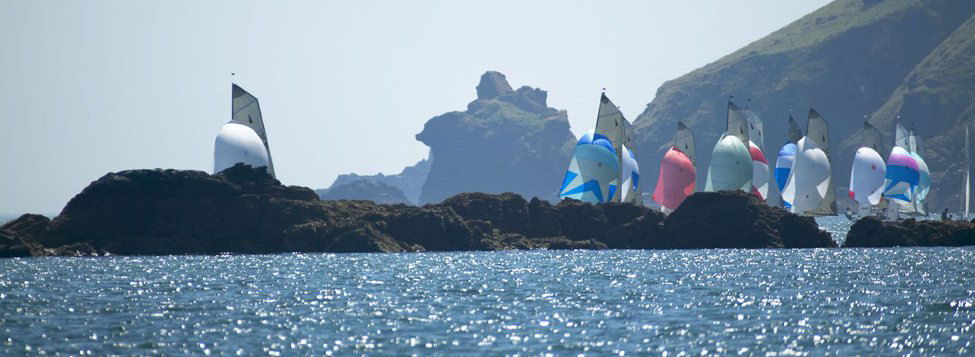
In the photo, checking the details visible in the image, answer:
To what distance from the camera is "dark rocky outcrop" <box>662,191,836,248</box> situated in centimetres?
10481

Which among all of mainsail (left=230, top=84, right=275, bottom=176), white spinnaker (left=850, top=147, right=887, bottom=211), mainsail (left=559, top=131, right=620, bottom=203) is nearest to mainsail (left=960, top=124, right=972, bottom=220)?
white spinnaker (left=850, top=147, right=887, bottom=211)

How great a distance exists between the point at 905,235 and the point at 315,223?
1696 inches

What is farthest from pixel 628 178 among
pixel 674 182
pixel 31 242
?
pixel 31 242

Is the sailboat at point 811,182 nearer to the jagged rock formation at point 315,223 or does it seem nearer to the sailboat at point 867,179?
the sailboat at point 867,179

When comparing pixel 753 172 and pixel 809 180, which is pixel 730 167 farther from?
pixel 809 180

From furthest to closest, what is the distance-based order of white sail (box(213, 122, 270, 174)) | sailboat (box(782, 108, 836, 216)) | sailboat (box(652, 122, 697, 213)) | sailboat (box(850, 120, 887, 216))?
sailboat (box(850, 120, 887, 216)) < sailboat (box(782, 108, 836, 216)) < sailboat (box(652, 122, 697, 213)) < white sail (box(213, 122, 270, 174))

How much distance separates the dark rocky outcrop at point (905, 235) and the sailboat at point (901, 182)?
111 feet

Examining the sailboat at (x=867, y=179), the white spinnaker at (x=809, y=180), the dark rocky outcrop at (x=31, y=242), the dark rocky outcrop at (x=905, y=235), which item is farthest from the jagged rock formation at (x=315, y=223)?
the sailboat at (x=867, y=179)

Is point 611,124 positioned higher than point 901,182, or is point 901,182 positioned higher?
point 611,124

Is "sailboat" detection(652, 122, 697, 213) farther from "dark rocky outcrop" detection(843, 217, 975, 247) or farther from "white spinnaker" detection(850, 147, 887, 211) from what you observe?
"white spinnaker" detection(850, 147, 887, 211)

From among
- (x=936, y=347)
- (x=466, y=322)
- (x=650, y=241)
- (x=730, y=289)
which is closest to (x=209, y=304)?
(x=466, y=322)

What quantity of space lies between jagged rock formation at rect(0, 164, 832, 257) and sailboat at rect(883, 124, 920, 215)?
38522mm

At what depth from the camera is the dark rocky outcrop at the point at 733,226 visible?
10481 centimetres

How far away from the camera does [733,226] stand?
105125 millimetres
